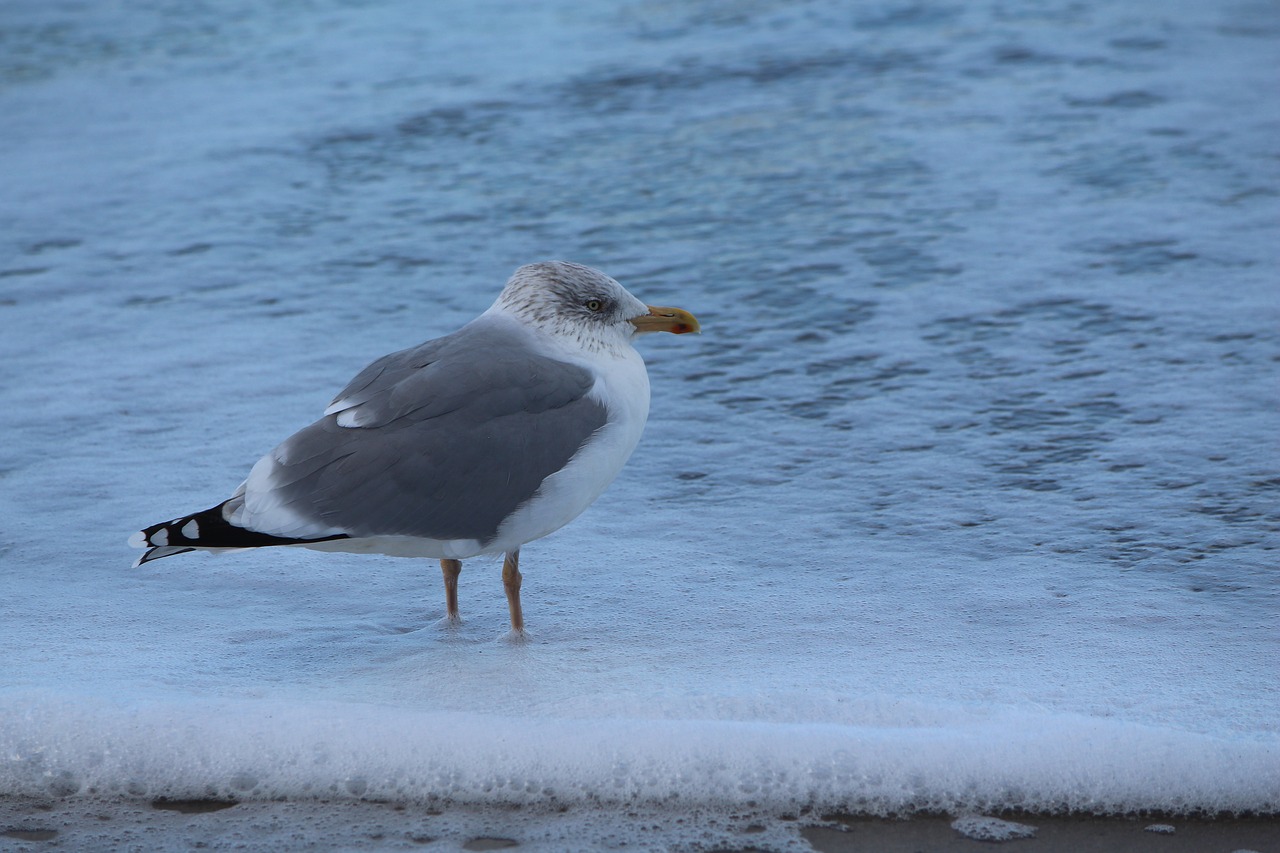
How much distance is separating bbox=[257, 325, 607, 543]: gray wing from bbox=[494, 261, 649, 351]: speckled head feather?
0.23 metres

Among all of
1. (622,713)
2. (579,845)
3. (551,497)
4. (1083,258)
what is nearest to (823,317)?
(1083,258)

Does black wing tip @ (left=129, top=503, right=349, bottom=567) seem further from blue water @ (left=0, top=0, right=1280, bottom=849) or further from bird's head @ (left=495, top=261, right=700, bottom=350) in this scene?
bird's head @ (left=495, top=261, right=700, bottom=350)

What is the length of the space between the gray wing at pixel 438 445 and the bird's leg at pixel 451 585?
10.6 inches

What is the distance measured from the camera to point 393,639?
3.86 m

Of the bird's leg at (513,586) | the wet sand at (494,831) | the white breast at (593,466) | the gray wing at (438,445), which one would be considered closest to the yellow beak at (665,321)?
the white breast at (593,466)

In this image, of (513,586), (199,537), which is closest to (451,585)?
(513,586)

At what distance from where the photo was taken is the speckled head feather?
404 cm

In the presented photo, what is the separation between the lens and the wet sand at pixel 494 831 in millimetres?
2898

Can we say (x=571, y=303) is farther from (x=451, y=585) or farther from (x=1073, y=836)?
(x=1073, y=836)

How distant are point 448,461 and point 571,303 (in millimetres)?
659

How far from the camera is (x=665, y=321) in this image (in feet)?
13.8

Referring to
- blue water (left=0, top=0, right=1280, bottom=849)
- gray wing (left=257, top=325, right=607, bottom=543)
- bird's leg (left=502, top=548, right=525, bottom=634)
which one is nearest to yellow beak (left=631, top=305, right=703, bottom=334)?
gray wing (left=257, top=325, right=607, bottom=543)

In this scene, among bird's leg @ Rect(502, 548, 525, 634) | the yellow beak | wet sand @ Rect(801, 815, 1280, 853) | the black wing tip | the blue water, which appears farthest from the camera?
the yellow beak

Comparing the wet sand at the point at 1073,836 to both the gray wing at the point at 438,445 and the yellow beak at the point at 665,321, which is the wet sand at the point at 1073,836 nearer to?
the gray wing at the point at 438,445
